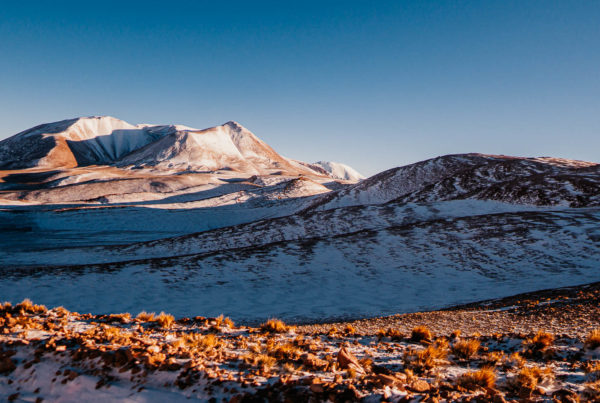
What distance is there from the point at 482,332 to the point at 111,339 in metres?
8.18

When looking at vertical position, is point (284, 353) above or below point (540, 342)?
above

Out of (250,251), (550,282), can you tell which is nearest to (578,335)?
(550,282)

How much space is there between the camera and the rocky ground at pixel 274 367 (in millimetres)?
4086

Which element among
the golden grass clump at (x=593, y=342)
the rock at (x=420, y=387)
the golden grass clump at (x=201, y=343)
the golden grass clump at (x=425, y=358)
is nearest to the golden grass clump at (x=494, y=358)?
the golden grass clump at (x=425, y=358)

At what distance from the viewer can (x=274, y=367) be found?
481 cm

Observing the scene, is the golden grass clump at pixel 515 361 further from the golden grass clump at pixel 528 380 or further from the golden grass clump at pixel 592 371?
the golden grass clump at pixel 592 371

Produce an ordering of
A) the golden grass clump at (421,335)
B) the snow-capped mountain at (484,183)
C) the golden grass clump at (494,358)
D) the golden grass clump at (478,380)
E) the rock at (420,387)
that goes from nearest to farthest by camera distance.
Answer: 1. the rock at (420,387)
2. the golden grass clump at (478,380)
3. the golden grass clump at (494,358)
4. the golden grass clump at (421,335)
5. the snow-capped mountain at (484,183)

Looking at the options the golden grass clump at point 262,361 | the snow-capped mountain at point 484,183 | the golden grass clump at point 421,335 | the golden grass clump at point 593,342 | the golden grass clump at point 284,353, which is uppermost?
the snow-capped mountain at point 484,183

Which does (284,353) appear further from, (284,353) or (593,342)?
(593,342)

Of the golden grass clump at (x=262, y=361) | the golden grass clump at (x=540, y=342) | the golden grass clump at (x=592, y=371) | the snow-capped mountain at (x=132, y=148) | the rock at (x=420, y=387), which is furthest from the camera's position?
the snow-capped mountain at (x=132, y=148)

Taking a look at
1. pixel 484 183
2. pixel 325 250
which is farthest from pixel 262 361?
pixel 484 183

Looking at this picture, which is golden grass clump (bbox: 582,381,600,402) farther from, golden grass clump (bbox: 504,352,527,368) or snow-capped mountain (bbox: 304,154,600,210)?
snow-capped mountain (bbox: 304,154,600,210)

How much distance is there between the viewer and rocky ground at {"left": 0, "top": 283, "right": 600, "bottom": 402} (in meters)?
4.09

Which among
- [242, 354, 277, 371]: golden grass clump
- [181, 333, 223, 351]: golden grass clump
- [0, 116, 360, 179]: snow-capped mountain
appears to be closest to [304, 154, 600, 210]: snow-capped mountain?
[242, 354, 277, 371]: golden grass clump
